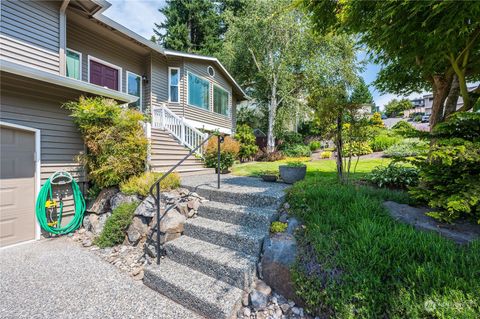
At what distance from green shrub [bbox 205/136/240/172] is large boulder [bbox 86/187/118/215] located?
3310 millimetres

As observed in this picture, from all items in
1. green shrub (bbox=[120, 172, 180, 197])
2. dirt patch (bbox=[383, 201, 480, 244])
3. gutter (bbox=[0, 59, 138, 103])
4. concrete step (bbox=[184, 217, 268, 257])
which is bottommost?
concrete step (bbox=[184, 217, 268, 257])

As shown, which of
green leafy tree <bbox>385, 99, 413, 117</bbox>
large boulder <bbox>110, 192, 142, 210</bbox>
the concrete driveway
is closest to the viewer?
the concrete driveway

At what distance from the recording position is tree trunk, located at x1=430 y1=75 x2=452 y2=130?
379cm

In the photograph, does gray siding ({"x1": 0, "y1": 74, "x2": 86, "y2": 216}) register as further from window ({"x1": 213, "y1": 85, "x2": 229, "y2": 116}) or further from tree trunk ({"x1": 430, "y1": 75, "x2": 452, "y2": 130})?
window ({"x1": 213, "y1": 85, "x2": 229, "y2": 116})

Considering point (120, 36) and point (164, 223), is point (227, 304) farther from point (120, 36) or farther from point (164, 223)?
point (120, 36)

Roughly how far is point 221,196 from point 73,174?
396cm

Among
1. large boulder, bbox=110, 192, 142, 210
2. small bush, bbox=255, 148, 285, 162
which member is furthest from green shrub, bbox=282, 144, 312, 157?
large boulder, bbox=110, 192, 142, 210

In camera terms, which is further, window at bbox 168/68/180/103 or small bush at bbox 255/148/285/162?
small bush at bbox 255/148/285/162

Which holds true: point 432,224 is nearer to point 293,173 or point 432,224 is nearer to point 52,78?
point 293,173

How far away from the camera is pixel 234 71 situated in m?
16.5

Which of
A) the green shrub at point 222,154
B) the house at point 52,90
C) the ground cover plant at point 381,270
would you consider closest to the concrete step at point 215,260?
the ground cover plant at point 381,270

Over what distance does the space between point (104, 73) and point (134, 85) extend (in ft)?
4.43

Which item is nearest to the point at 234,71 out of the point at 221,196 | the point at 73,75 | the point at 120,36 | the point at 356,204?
the point at 120,36

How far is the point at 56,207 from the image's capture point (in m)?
5.08
